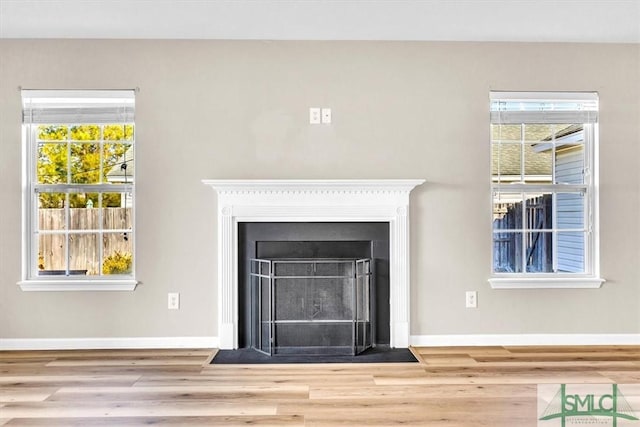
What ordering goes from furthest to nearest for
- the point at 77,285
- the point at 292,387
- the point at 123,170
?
the point at 123,170 → the point at 77,285 → the point at 292,387

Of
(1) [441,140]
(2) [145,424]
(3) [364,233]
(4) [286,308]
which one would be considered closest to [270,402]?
(2) [145,424]

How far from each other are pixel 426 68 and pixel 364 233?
4.43 feet

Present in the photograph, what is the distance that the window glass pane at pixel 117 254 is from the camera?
3.90m

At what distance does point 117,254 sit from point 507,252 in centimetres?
306

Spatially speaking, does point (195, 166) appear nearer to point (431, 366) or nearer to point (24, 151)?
point (24, 151)

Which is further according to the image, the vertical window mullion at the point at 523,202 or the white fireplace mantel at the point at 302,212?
the vertical window mullion at the point at 523,202

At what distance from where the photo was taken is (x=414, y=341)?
3.81 metres

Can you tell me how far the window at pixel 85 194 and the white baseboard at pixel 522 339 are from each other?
7.71 feet

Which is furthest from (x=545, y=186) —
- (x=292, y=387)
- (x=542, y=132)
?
(x=292, y=387)

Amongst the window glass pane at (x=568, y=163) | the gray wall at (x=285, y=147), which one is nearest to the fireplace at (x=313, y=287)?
the gray wall at (x=285, y=147)

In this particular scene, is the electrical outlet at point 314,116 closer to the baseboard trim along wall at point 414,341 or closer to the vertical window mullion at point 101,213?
the vertical window mullion at point 101,213

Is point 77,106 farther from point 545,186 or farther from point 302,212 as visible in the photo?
point 545,186

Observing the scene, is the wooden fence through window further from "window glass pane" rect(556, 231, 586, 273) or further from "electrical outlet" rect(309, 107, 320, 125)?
"window glass pane" rect(556, 231, 586, 273)

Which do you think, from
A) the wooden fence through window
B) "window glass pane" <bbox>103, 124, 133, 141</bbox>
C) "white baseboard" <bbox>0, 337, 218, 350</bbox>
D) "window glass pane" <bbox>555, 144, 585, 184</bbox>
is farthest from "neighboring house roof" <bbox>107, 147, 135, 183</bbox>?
"window glass pane" <bbox>555, 144, 585, 184</bbox>
